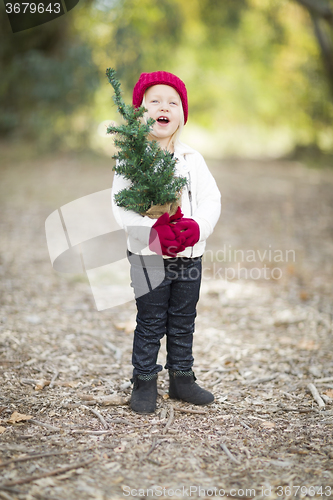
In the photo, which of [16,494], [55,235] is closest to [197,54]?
[55,235]

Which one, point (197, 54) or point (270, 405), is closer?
point (270, 405)

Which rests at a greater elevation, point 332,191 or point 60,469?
point 332,191

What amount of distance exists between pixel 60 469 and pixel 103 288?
2733 millimetres

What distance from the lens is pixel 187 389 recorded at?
8.02ft

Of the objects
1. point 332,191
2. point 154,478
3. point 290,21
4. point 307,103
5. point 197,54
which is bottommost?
point 154,478

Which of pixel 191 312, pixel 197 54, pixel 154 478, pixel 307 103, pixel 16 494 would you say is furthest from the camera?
pixel 197 54

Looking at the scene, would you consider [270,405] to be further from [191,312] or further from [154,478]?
[154,478]

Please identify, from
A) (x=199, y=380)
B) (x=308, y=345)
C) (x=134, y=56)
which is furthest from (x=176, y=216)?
(x=134, y=56)

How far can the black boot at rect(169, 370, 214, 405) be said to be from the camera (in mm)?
2438

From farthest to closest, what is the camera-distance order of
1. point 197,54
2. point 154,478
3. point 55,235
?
point 197,54
point 55,235
point 154,478

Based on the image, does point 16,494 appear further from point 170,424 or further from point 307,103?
point 307,103

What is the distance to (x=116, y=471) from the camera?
70.5 inches

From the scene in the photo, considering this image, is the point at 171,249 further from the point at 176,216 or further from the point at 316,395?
the point at 316,395

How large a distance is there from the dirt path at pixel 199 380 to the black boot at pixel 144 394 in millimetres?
62
